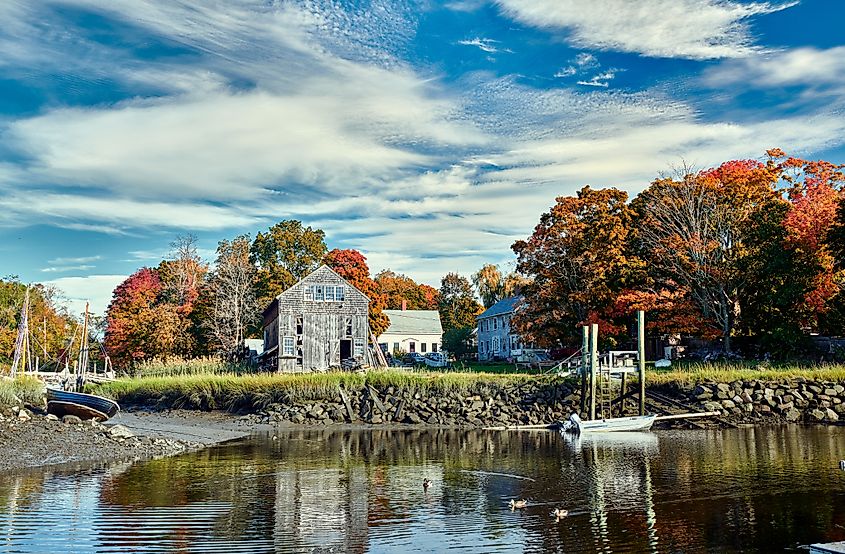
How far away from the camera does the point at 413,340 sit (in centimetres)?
9131

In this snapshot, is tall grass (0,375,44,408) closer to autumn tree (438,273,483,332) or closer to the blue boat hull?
the blue boat hull

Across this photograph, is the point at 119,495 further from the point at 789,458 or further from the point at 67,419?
the point at 789,458

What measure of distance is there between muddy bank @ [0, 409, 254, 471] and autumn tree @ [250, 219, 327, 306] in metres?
35.6

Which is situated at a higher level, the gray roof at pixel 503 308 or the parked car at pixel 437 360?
the gray roof at pixel 503 308

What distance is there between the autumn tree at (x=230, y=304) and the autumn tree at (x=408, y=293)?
4237 centimetres

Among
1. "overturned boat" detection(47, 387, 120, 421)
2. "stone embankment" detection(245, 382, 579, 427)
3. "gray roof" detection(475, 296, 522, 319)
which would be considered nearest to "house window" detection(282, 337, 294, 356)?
"stone embankment" detection(245, 382, 579, 427)

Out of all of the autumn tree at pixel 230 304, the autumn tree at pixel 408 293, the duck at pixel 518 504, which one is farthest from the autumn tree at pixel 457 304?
the duck at pixel 518 504

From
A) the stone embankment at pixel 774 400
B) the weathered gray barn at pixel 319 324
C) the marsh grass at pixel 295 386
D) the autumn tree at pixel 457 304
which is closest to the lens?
the stone embankment at pixel 774 400

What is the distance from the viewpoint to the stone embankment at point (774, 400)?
36.4 meters

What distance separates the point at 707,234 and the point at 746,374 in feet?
32.3

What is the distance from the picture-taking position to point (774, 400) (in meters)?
37.1

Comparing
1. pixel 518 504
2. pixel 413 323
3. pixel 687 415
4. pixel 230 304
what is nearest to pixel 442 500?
pixel 518 504

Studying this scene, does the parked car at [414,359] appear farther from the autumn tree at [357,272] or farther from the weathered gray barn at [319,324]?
the weathered gray barn at [319,324]

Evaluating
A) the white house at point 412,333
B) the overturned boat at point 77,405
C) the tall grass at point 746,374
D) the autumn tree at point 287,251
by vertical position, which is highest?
the autumn tree at point 287,251
